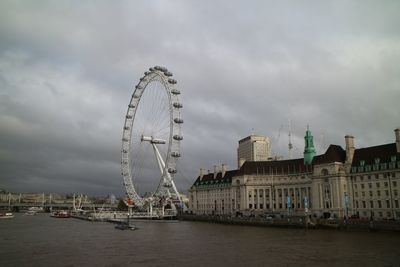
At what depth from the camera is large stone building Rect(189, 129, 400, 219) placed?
8819cm

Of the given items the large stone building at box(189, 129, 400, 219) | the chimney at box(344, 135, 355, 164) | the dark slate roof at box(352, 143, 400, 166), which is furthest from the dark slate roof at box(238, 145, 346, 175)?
the dark slate roof at box(352, 143, 400, 166)

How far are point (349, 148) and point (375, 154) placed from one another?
→ 7339 mm

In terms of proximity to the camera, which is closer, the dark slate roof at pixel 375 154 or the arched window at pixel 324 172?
the dark slate roof at pixel 375 154

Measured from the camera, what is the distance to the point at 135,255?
4219 cm

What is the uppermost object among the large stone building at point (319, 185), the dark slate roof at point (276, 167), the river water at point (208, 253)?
the dark slate roof at point (276, 167)

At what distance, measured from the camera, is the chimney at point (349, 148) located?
3871 inches

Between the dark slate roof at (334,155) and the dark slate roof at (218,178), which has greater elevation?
the dark slate roof at (334,155)

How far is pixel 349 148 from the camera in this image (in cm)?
9919

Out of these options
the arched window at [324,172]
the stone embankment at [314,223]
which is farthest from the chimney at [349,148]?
the stone embankment at [314,223]

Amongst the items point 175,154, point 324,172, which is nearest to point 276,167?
point 324,172

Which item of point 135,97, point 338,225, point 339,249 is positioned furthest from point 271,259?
point 135,97

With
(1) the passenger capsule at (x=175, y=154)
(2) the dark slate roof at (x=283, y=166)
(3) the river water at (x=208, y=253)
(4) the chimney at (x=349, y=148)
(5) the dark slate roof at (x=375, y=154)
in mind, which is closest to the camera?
(3) the river water at (x=208, y=253)

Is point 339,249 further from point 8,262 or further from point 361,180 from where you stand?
point 361,180

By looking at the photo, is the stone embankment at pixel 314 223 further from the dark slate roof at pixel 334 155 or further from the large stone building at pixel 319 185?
the dark slate roof at pixel 334 155
